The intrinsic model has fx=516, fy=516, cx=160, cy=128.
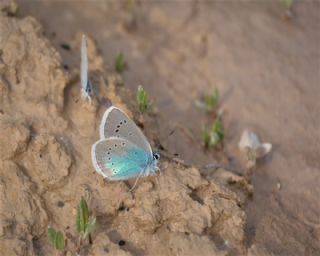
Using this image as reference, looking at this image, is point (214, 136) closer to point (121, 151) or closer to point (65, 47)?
point (121, 151)

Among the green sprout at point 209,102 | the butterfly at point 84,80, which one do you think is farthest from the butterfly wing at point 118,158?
the green sprout at point 209,102

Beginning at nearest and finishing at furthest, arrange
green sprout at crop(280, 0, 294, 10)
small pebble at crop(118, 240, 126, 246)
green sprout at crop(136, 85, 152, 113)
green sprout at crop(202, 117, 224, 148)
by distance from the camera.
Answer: small pebble at crop(118, 240, 126, 246) → green sprout at crop(136, 85, 152, 113) → green sprout at crop(202, 117, 224, 148) → green sprout at crop(280, 0, 294, 10)

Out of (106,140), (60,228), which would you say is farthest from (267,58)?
(60,228)

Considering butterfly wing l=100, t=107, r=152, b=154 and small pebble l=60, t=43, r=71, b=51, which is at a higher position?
butterfly wing l=100, t=107, r=152, b=154

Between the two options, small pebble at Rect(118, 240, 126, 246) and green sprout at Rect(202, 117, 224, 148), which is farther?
green sprout at Rect(202, 117, 224, 148)

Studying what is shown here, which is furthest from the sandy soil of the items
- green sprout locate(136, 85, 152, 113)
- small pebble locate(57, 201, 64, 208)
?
green sprout locate(136, 85, 152, 113)

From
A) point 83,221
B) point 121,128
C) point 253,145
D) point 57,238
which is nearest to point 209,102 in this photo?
point 253,145

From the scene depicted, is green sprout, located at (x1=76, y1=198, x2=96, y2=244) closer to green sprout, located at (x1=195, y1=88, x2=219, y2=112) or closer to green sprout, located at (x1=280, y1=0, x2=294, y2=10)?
green sprout, located at (x1=195, y1=88, x2=219, y2=112)
